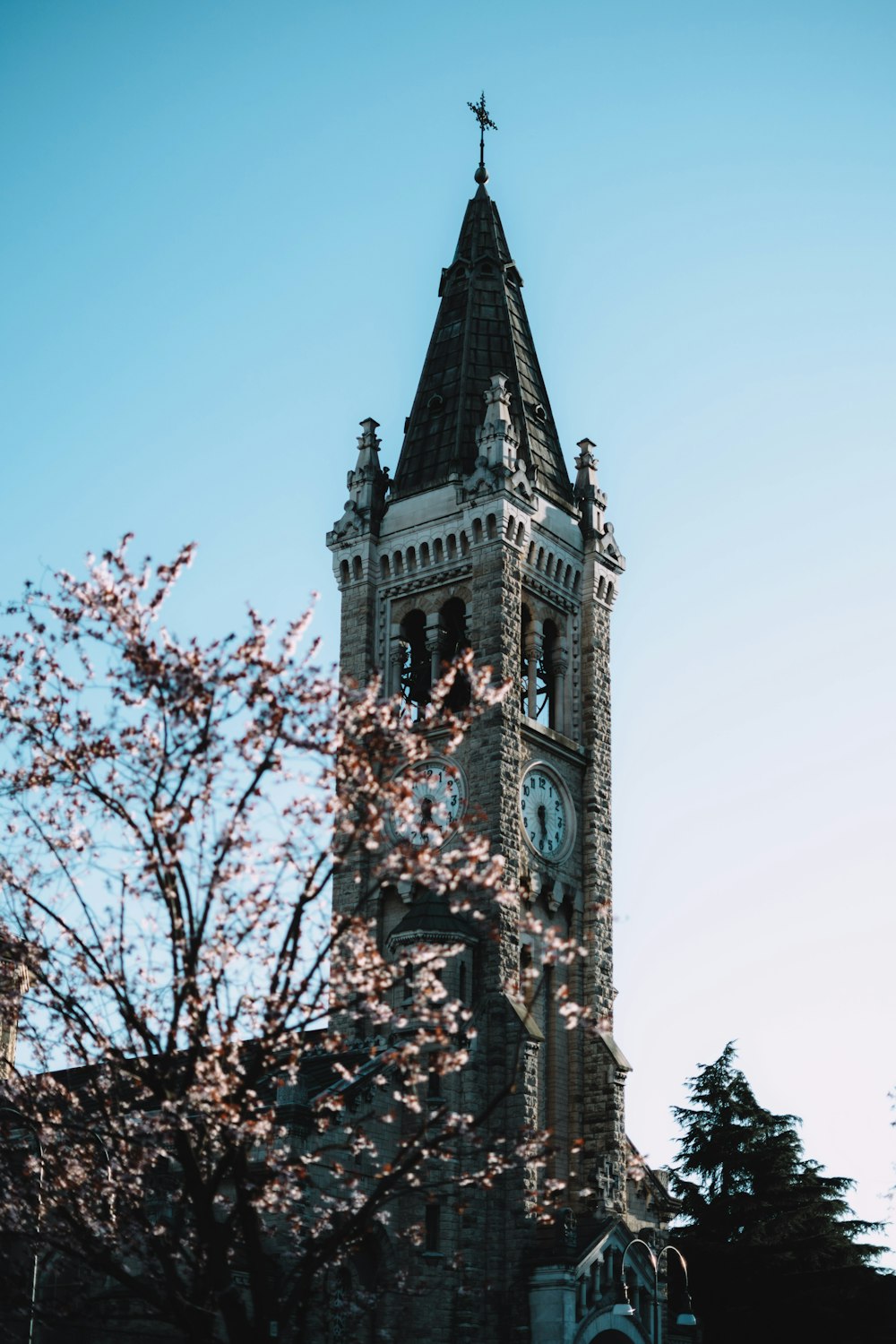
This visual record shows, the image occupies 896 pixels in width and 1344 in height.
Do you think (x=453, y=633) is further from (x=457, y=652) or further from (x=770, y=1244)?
(x=770, y=1244)

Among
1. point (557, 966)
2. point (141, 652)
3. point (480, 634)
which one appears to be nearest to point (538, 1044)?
point (557, 966)

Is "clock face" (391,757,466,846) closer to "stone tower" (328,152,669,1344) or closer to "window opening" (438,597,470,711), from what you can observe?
"stone tower" (328,152,669,1344)

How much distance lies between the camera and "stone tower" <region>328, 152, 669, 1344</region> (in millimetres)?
41812

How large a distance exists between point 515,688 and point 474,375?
11903mm

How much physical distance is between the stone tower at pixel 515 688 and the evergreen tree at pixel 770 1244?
787cm

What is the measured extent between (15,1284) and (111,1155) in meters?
2.48

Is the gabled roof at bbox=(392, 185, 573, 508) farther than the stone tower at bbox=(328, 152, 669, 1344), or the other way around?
the gabled roof at bbox=(392, 185, 573, 508)

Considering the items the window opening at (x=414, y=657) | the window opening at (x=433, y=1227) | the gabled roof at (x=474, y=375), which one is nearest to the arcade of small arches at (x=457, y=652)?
the window opening at (x=414, y=657)

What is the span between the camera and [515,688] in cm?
4903

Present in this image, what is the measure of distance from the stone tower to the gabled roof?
0.28 ft

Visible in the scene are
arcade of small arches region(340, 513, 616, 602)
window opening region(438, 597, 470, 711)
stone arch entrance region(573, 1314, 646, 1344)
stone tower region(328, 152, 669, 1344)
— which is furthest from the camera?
window opening region(438, 597, 470, 711)

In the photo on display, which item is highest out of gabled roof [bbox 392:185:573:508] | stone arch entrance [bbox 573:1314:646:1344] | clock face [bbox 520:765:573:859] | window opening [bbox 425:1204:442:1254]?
gabled roof [bbox 392:185:573:508]

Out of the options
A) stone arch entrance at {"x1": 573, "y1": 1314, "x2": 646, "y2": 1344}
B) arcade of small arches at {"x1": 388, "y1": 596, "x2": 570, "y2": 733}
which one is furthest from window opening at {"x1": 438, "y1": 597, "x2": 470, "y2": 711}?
stone arch entrance at {"x1": 573, "y1": 1314, "x2": 646, "y2": 1344}

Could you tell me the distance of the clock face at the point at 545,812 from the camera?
4831cm
